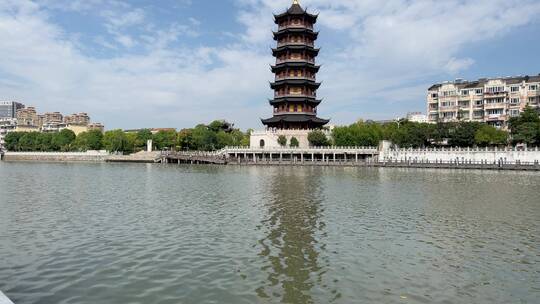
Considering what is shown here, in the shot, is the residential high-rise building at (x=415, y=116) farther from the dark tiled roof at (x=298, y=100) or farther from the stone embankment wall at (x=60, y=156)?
the stone embankment wall at (x=60, y=156)

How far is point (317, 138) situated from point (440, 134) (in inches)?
907

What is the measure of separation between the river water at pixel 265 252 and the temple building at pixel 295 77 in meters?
66.4

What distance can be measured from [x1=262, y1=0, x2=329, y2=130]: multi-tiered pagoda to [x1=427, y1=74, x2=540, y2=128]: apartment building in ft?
98.3

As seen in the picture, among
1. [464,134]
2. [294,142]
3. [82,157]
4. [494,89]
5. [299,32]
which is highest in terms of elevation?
[299,32]

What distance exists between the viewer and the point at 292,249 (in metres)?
15.3

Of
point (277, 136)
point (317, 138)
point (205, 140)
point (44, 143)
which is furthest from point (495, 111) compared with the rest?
point (44, 143)

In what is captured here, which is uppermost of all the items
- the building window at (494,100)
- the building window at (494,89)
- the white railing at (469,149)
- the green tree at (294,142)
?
the building window at (494,89)

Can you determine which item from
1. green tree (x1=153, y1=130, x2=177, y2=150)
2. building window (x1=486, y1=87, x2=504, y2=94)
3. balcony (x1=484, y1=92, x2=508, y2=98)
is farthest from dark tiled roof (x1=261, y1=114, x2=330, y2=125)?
building window (x1=486, y1=87, x2=504, y2=94)

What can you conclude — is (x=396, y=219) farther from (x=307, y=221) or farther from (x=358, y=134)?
(x=358, y=134)

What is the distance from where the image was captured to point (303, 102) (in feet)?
302

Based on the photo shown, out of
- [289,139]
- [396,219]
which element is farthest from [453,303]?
[289,139]

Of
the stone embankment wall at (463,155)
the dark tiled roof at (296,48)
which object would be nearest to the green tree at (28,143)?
the dark tiled roof at (296,48)

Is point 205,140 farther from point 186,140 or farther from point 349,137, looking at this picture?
point 349,137

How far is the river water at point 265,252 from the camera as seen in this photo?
11062mm
